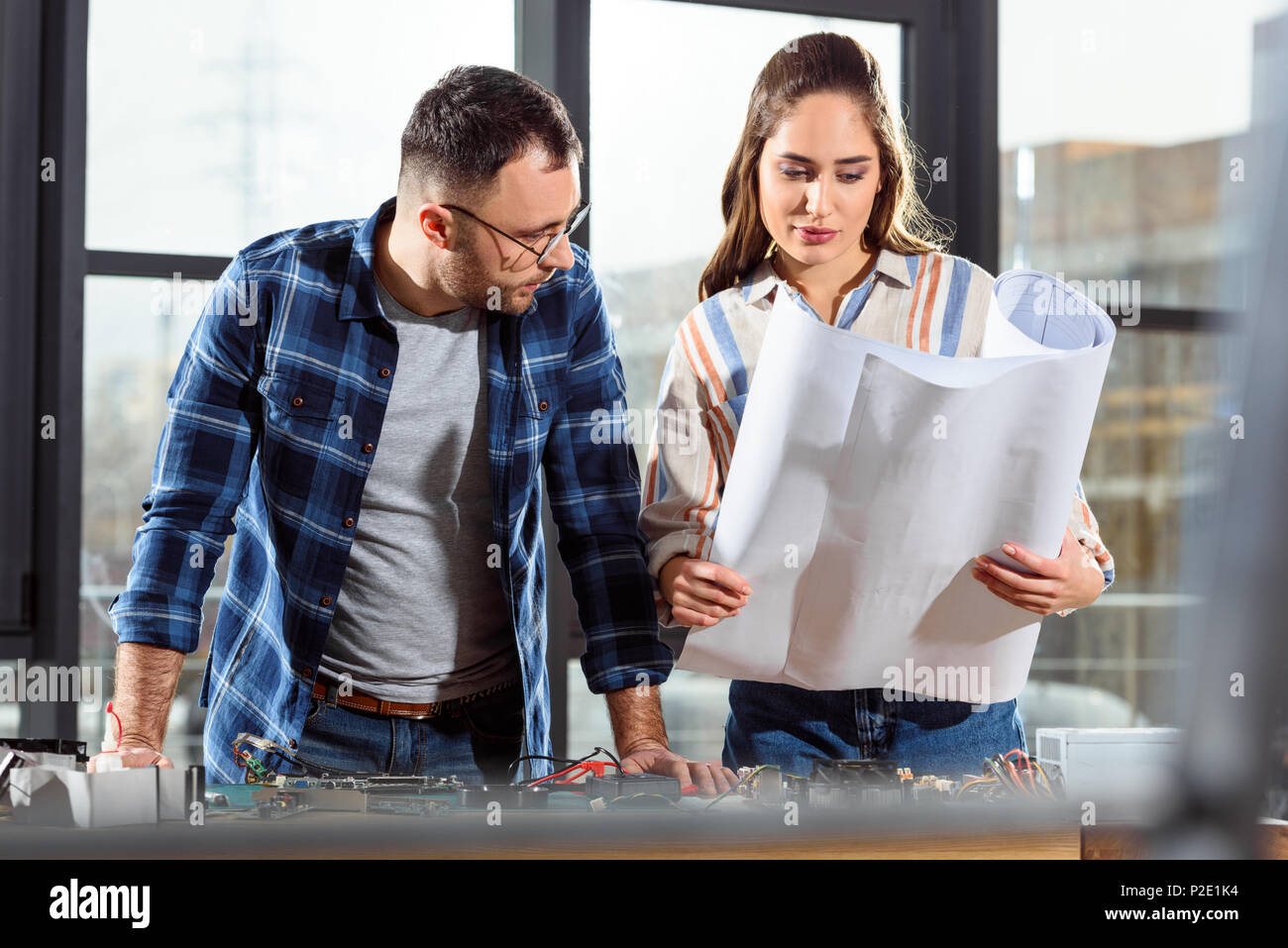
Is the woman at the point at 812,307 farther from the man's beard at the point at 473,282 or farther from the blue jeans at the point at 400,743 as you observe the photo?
the blue jeans at the point at 400,743

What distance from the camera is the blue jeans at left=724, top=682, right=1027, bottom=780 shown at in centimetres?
121

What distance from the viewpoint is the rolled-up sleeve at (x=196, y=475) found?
46.3 inches

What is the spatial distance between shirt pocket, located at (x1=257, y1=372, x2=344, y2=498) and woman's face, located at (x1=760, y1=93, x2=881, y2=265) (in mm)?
504

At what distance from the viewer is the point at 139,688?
1.15 meters

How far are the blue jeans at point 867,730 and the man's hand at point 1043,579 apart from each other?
19 centimetres

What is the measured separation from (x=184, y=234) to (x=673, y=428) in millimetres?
1262

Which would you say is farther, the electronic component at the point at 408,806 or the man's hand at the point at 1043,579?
the man's hand at the point at 1043,579

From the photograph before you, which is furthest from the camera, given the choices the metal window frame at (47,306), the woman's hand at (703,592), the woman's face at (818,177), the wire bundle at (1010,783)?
the metal window frame at (47,306)
